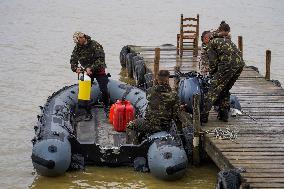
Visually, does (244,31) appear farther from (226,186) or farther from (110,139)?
(226,186)

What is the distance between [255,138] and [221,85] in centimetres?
105

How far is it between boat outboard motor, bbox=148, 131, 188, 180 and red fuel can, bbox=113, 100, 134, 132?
60.0 inches

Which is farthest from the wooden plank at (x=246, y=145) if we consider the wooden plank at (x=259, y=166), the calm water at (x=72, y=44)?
the calm water at (x=72, y=44)

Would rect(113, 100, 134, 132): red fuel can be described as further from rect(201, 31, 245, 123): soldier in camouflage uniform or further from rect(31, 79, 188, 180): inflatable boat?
rect(201, 31, 245, 123): soldier in camouflage uniform

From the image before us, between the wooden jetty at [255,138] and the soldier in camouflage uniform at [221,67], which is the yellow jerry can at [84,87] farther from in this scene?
the soldier in camouflage uniform at [221,67]

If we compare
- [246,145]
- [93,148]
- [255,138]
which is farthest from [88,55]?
[246,145]

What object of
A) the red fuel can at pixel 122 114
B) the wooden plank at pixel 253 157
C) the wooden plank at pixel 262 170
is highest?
the red fuel can at pixel 122 114

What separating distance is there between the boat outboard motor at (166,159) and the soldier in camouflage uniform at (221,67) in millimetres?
958

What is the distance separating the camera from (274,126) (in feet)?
36.1

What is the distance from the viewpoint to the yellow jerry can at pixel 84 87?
1255 cm

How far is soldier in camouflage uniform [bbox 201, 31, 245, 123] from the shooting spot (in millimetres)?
10445

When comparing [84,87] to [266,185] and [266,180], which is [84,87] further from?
[266,185]

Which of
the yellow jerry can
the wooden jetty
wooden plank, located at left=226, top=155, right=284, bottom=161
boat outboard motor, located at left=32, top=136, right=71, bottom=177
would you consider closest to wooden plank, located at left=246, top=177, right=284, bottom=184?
the wooden jetty

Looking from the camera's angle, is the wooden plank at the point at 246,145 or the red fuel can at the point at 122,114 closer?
the wooden plank at the point at 246,145
